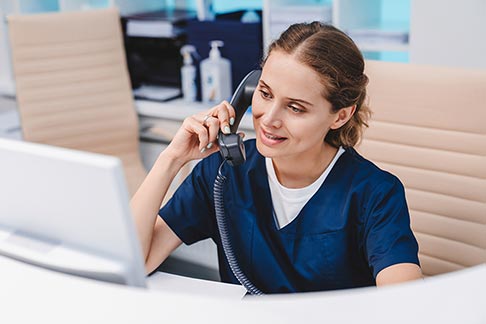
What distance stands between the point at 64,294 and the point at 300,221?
0.67 meters

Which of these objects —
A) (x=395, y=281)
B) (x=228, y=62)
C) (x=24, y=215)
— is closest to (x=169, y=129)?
(x=228, y=62)

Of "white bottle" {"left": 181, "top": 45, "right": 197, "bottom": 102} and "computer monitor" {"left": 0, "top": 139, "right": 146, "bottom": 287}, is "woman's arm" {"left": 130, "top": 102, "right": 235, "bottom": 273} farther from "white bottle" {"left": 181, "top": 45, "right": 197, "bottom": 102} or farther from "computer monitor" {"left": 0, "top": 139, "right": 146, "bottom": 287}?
"white bottle" {"left": 181, "top": 45, "right": 197, "bottom": 102}

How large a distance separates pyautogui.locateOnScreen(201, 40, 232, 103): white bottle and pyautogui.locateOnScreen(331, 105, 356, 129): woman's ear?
4.66 feet

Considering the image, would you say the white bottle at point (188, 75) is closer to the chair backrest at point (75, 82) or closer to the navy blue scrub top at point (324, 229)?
the chair backrest at point (75, 82)

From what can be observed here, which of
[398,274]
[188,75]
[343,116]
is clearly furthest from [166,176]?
[188,75]

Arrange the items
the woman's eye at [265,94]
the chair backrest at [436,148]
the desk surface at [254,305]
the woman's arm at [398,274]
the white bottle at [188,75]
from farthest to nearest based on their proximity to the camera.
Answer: the white bottle at [188,75] → the chair backrest at [436,148] → the woman's eye at [265,94] → the woman's arm at [398,274] → the desk surface at [254,305]

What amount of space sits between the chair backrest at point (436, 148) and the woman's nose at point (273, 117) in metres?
0.43

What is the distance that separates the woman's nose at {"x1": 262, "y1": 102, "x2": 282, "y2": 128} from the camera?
1321 millimetres

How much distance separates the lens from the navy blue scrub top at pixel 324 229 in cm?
133

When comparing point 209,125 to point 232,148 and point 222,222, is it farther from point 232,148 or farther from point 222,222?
point 222,222

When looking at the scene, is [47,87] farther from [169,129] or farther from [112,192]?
[112,192]

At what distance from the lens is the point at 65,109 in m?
2.80

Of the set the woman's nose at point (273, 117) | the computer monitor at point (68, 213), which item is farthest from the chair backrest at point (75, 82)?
the computer monitor at point (68, 213)

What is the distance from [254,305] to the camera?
0.74 m
